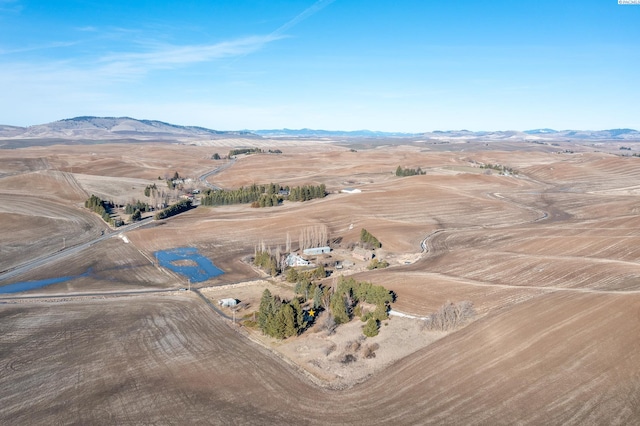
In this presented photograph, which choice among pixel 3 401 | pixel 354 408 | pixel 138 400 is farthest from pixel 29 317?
pixel 354 408

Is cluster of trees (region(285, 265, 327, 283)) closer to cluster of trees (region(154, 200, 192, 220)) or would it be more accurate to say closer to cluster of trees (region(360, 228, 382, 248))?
cluster of trees (region(360, 228, 382, 248))

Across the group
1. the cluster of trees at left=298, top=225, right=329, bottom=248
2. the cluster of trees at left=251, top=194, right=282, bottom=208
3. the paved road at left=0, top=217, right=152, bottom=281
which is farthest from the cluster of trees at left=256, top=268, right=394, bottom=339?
the cluster of trees at left=251, top=194, right=282, bottom=208

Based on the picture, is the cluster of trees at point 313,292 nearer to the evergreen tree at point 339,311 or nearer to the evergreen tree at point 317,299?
the evergreen tree at point 317,299

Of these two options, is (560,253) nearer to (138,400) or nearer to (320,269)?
(320,269)

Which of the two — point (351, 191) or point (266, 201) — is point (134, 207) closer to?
point (266, 201)

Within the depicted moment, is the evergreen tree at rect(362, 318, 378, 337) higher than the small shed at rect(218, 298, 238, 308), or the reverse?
the evergreen tree at rect(362, 318, 378, 337)
